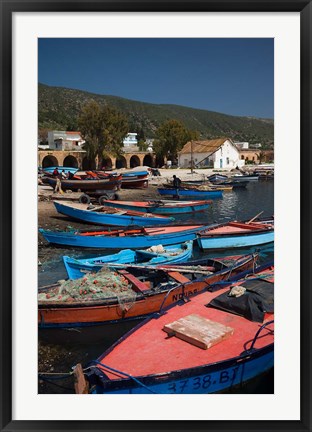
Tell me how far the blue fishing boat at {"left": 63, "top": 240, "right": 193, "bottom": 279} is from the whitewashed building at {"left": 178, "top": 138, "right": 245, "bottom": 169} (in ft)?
130

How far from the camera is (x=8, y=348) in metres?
3.14

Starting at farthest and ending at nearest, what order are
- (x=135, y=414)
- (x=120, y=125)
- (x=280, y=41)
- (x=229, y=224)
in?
(x=120, y=125), (x=229, y=224), (x=280, y=41), (x=135, y=414)

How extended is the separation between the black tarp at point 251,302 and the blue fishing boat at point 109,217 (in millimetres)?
11067

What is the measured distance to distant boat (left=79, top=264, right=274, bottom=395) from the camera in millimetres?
4664

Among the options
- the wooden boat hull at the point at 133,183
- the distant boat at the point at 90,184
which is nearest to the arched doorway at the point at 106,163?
the wooden boat hull at the point at 133,183

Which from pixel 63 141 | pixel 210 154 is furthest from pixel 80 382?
pixel 210 154

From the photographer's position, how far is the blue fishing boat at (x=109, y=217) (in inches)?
685

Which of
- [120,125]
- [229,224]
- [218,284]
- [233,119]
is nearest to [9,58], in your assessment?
[218,284]

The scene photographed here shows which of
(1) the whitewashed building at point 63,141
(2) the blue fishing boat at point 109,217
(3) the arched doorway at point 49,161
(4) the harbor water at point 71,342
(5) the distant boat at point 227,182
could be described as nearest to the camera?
(4) the harbor water at point 71,342

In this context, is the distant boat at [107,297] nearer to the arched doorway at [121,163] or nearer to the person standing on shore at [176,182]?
the person standing on shore at [176,182]

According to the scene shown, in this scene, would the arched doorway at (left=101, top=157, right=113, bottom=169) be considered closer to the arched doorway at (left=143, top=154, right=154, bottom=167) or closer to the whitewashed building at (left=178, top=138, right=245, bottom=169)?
the arched doorway at (left=143, top=154, right=154, bottom=167)

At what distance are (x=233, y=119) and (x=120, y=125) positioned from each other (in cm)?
9392

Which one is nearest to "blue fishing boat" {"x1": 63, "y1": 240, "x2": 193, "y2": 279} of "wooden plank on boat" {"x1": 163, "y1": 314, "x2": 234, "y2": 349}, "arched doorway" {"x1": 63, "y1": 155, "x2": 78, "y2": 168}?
"wooden plank on boat" {"x1": 163, "y1": 314, "x2": 234, "y2": 349}

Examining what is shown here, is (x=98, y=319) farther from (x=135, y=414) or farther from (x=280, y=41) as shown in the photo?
(x=280, y=41)
